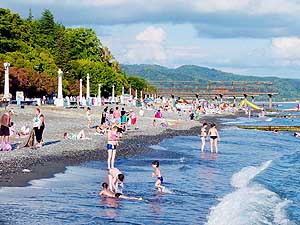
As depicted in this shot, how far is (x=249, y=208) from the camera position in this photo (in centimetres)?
1459

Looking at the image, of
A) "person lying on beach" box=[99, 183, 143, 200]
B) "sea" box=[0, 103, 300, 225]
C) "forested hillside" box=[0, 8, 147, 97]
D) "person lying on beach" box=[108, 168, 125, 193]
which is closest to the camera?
"sea" box=[0, 103, 300, 225]

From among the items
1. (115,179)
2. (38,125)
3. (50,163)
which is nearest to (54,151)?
(38,125)

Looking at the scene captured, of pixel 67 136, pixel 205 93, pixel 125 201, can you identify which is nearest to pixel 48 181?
pixel 125 201

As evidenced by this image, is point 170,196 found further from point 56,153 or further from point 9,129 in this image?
point 9,129

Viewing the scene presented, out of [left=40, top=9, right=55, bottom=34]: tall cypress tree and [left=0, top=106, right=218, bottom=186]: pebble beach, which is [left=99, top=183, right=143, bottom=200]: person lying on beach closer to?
[left=0, top=106, right=218, bottom=186]: pebble beach

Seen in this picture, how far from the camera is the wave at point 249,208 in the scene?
13156 millimetres

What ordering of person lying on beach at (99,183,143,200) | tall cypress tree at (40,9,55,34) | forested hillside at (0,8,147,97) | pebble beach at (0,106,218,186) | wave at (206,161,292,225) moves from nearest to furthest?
wave at (206,161,292,225) → person lying on beach at (99,183,143,200) → pebble beach at (0,106,218,186) → forested hillside at (0,8,147,97) → tall cypress tree at (40,9,55,34)

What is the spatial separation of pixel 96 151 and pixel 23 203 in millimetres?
12368

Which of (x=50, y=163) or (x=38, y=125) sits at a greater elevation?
(x=38, y=125)

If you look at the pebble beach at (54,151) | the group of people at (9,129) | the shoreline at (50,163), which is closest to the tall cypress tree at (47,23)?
the pebble beach at (54,151)

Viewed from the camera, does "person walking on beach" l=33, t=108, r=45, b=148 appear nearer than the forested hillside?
Yes

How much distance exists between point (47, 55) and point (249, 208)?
7075 cm

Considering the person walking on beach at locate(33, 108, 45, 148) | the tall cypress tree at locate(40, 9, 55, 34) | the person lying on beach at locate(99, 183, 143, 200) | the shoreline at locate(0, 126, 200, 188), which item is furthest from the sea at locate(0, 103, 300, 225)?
the tall cypress tree at locate(40, 9, 55, 34)

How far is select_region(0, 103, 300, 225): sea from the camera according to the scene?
12.7m
